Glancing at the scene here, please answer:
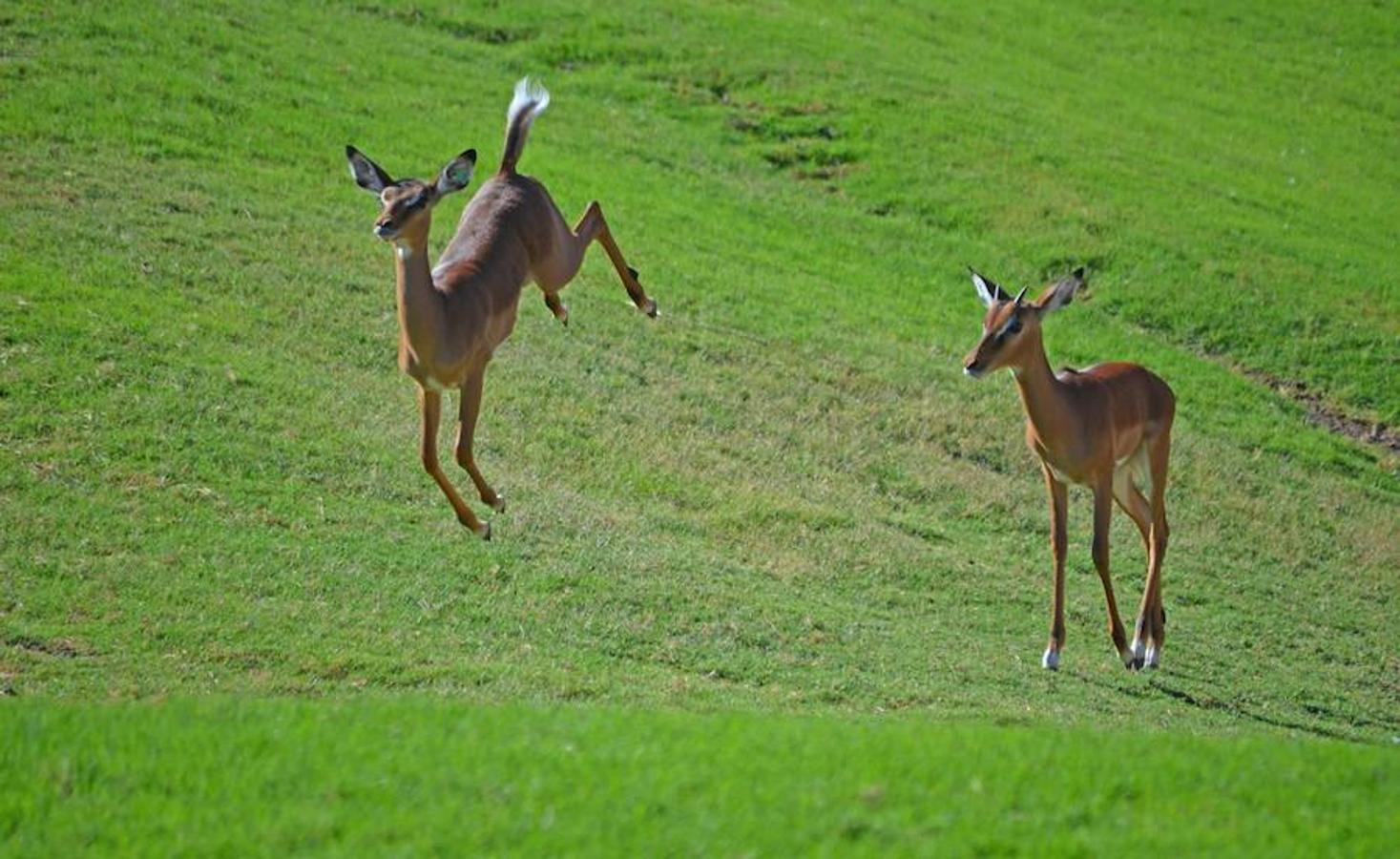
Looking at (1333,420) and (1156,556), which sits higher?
(1156,556)

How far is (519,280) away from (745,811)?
6165mm

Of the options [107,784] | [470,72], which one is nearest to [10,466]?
[107,784]

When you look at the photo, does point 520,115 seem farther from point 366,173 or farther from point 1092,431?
point 1092,431

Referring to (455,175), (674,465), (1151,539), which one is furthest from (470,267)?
(1151,539)

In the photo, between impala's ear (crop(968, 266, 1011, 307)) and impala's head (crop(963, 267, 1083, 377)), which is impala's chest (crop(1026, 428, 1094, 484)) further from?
impala's ear (crop(968, 266, 1011, 307))

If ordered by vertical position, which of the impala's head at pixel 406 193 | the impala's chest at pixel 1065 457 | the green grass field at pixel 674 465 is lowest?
the green grass field at pixel 674 465

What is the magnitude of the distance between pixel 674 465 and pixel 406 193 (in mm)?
6334

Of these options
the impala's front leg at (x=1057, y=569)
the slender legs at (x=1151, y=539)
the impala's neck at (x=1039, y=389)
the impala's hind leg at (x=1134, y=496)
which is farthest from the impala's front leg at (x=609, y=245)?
the slender legs at (x=1151, y=539)

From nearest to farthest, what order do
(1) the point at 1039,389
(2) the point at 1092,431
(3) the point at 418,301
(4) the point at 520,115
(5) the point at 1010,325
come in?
(3) the point at 418,301, (5) the point at 1010,325, (4) the point at 520,115, (1) the point at 1039,389, (2) the point at 1092,431

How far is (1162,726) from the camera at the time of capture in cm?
1302

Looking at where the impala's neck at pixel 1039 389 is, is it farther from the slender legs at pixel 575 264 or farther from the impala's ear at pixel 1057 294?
the slender legs at pixel 575 264

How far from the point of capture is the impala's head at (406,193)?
11.7 meters

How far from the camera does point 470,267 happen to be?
12914 mm

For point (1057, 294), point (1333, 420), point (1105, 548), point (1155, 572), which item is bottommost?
point (1333, 420)
